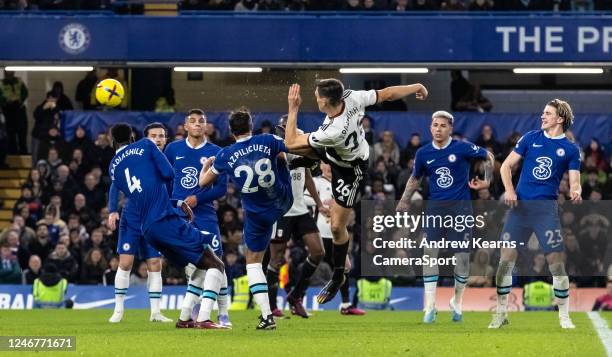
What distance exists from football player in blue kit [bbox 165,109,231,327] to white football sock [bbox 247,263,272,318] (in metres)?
1.49

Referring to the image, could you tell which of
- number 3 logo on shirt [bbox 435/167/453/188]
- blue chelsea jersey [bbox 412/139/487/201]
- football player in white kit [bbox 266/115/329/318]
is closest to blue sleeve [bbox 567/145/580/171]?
blue chelsea jersey [bbox 412/139/487/201]

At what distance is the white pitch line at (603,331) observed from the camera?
1242 cm

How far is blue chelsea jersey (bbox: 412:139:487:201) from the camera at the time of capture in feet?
56.2

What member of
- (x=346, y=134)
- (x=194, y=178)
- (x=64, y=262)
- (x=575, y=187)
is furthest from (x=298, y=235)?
(x=64, y=262)

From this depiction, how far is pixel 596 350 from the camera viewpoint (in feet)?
39.5

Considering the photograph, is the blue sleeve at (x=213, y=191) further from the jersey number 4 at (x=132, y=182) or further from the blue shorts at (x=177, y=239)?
the blue shorts at (x=177, y=239)

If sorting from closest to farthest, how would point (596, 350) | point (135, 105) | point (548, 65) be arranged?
point (596, 350)
point (548, 65)
point (135, 105)

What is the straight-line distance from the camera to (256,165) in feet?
46.7

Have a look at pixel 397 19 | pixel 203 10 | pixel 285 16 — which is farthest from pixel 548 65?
pixel 203 10

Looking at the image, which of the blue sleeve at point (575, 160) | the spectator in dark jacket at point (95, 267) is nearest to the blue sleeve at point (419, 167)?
the blue sleeve at point (575, 160)

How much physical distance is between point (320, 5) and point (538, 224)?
47.2ft

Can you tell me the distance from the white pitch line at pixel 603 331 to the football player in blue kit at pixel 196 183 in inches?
170

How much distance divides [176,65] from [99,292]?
645cm

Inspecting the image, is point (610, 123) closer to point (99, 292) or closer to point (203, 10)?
point (203, 10)
